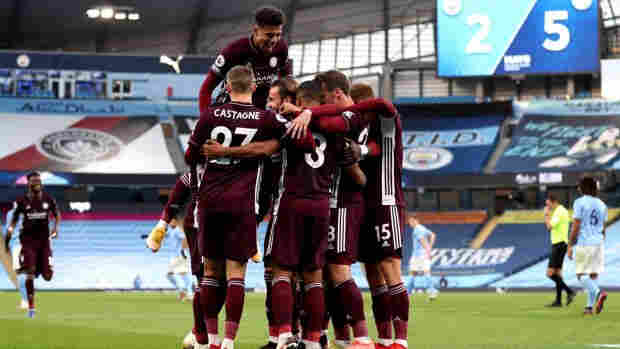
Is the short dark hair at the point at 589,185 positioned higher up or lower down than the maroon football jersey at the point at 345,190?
lower down

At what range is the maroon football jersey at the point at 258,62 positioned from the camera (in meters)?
9.16

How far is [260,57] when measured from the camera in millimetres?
9320

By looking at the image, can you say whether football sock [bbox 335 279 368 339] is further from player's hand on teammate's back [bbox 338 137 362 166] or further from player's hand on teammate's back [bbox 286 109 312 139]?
player's hand on teammate's back [bbox 286 109 312 139]

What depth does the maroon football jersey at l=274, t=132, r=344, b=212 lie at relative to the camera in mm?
7957

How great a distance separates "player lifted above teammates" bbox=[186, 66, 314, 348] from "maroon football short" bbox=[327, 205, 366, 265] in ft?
2.71

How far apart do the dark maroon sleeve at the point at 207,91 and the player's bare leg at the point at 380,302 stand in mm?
2154

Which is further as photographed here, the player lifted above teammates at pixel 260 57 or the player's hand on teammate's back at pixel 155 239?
the player lifted above teammates at pixel 260 57

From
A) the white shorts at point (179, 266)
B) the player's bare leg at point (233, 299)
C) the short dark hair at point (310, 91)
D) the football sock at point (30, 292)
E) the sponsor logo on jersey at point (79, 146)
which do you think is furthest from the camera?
the sponsor logo on jersey at point (79, 146)

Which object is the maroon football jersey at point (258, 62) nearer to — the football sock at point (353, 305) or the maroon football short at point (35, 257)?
the football sock at point (353, 305)

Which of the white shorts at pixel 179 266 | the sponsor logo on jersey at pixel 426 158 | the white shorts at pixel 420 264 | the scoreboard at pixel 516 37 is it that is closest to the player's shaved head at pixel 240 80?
the white shorts at pixel 179 266

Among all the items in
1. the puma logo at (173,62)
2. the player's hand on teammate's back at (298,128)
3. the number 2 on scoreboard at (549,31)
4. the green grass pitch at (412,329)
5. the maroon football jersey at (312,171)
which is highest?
the number 2 on scoreboard at (549,31)

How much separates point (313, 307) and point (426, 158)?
37.8m

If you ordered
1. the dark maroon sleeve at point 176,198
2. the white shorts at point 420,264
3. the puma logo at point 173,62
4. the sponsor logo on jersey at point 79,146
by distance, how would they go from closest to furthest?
1. the dark maroon sleeve at point 176,198
2. the white shorts at point 420,264
3. the sponsor logo on jersey at point 79,146
4. the puma logo at point 173,62

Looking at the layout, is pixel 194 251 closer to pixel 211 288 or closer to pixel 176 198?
pixel 176 198
